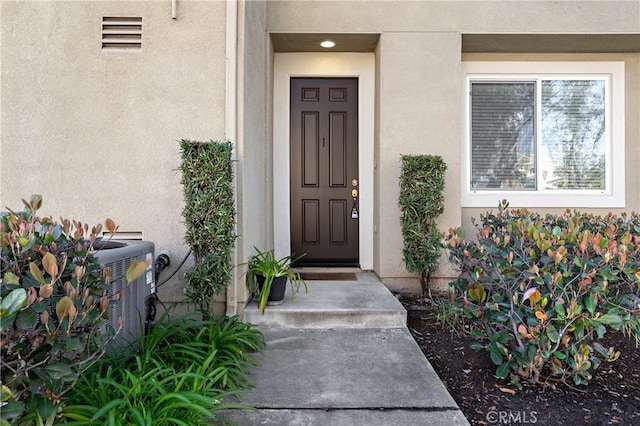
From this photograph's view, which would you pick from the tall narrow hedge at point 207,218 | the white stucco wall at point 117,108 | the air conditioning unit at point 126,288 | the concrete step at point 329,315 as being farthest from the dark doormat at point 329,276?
the air conditioning unit at point 126,288

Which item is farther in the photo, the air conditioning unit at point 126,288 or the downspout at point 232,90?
the downspout at point 232,90

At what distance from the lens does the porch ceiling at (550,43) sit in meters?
4.43

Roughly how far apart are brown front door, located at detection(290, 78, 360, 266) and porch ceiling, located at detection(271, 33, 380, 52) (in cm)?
38

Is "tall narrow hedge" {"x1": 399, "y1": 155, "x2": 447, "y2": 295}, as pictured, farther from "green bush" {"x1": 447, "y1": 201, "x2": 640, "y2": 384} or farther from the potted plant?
"green bush" {"x1": 447, "y1": 201, "x2": 640, "y2": 384}

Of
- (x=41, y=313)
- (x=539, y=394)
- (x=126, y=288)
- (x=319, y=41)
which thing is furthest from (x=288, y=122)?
(x=41, y=313)

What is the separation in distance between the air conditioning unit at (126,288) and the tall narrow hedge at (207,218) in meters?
0.31

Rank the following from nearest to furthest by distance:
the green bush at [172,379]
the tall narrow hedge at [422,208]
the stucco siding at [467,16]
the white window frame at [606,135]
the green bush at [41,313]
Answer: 1. the green bush at [41,313]
2. the green bush at [172,379]
3. the tall narrow hedge at [422,208]
4. the stucco siding at [467,16]
5. the white window frame at [606,135]

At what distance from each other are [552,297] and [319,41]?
3741mm

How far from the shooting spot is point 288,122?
4988 mm

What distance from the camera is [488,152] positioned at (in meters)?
4.86

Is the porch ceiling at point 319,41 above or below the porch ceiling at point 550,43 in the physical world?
above

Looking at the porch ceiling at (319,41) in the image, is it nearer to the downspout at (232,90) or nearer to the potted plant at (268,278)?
the downspout at (232,90)

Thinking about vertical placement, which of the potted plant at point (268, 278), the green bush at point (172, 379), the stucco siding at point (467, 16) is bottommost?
the green bush at point (172, 379)

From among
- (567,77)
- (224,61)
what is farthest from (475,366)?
(567,77)
